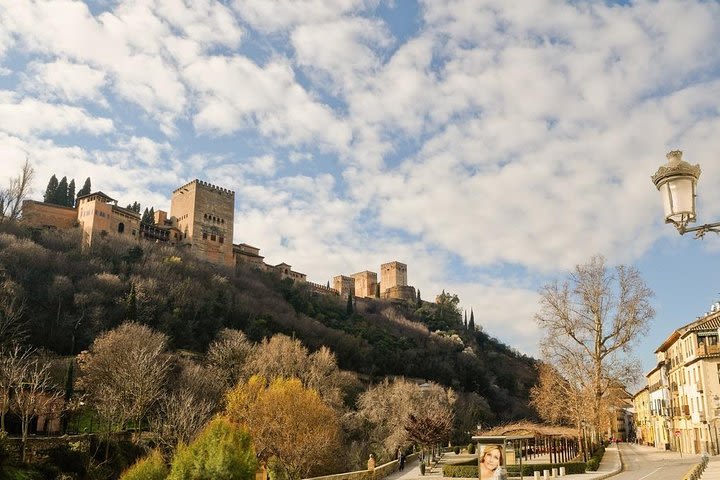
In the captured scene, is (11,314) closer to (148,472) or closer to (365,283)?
(148,472)

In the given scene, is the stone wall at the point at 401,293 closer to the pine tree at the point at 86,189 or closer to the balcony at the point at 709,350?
the pine tree at the point at 86,189

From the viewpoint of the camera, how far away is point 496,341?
368 feet

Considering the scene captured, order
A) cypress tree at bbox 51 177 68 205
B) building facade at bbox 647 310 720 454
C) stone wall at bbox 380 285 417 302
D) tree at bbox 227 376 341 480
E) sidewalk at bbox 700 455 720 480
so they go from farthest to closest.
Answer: stone wall at bbox 380 285 417 302 → cypress tree at bbox 51 177 68 205 → building facade at bbox 647 310 720 454 → tree at bbox 227 376 341 480 → sidewalk at bbox 700 455 720 480

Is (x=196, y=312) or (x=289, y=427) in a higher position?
(x=196, y=312)

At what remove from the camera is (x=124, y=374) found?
3481 centimetres

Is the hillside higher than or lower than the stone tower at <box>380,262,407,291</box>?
lower

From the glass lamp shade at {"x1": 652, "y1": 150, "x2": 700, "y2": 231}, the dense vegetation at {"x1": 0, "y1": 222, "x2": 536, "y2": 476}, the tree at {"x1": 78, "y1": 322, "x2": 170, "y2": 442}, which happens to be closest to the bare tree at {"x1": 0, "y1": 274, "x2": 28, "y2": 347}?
the dense vegetation at {"x1": 0, "y1": 222, "x2": 536, "y2": 476}

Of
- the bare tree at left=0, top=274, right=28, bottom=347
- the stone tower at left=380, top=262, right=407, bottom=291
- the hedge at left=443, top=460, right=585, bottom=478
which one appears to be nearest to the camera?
the hedge at left=443, top=460, right=585, bottom=478

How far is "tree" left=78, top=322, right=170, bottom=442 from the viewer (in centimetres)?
3334

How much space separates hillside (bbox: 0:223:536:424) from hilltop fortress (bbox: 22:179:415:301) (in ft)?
10.8

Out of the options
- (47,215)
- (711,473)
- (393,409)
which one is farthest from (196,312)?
(711,473)

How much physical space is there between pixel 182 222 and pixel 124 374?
5426 centimetres

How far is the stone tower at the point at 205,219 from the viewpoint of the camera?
277 ft

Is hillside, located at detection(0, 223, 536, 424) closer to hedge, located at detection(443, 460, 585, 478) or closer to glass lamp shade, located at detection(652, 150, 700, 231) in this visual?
hedge, located at detection(443, 460, 585, 478)
